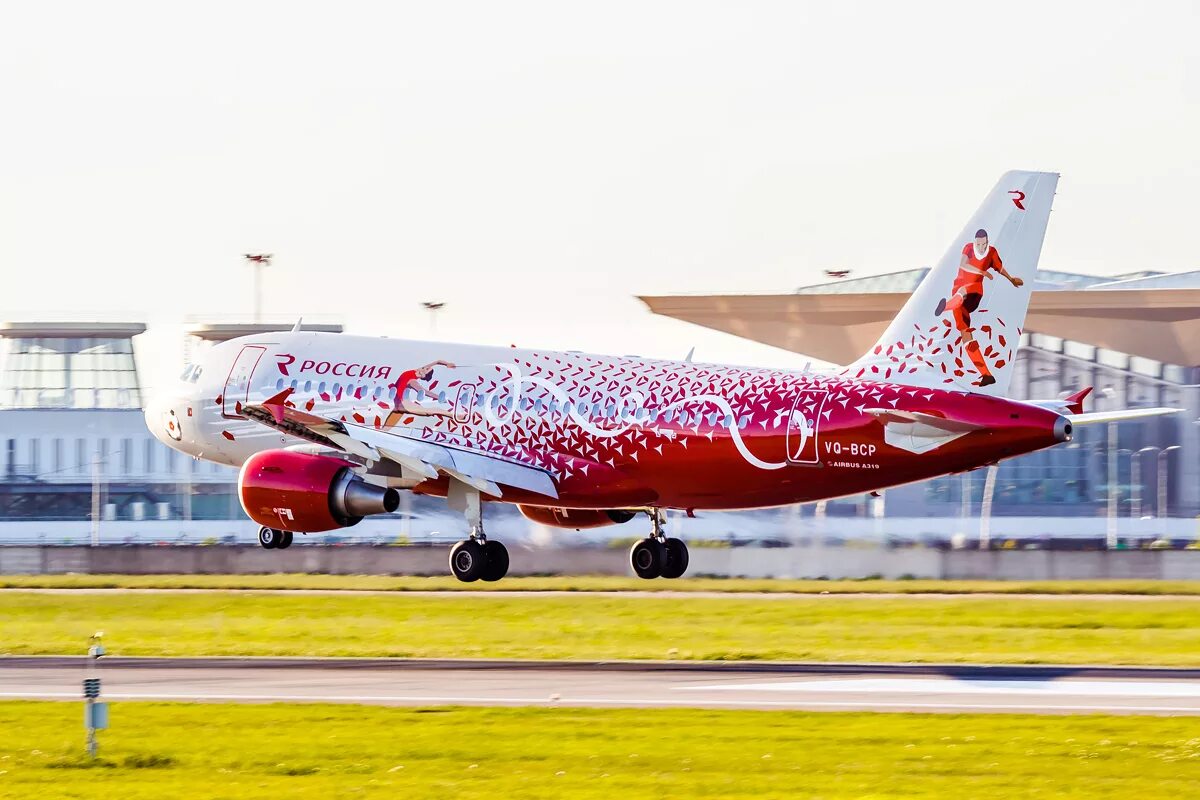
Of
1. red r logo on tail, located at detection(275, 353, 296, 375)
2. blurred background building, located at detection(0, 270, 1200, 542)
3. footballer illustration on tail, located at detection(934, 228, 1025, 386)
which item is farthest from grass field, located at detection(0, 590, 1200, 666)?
blurred background building, located at detection(0, 270, 1200, 542)

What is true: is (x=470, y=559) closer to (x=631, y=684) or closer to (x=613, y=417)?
(x=613, y=417)

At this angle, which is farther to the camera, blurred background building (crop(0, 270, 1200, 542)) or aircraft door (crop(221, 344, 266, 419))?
blurred background building (crop(0, 270, 1200, 542))

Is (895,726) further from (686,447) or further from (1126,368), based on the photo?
(1126,368)

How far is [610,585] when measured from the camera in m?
68.8

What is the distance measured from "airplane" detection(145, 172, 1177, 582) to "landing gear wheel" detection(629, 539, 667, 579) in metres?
0.05

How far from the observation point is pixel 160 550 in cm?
7962

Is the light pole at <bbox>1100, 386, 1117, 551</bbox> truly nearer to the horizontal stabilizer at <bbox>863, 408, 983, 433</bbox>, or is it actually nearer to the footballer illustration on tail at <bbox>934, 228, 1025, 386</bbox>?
the footballer illustration on tail at <bbox>934, 228, 1025, 386</bbox>

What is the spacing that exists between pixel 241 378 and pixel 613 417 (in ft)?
38.1

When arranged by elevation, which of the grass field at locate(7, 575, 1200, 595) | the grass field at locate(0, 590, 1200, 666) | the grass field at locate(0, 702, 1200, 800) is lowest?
the grass field at locate(0, 702, 1200, 800)

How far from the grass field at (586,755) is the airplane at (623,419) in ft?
23.2

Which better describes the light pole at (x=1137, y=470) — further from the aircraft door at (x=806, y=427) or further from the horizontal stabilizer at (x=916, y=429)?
the horizontal stabilizer at (x=916, y=429)

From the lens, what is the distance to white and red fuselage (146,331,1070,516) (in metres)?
41.2

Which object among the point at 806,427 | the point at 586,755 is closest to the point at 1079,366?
the point at 806,427

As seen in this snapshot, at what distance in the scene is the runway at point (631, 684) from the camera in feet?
128
